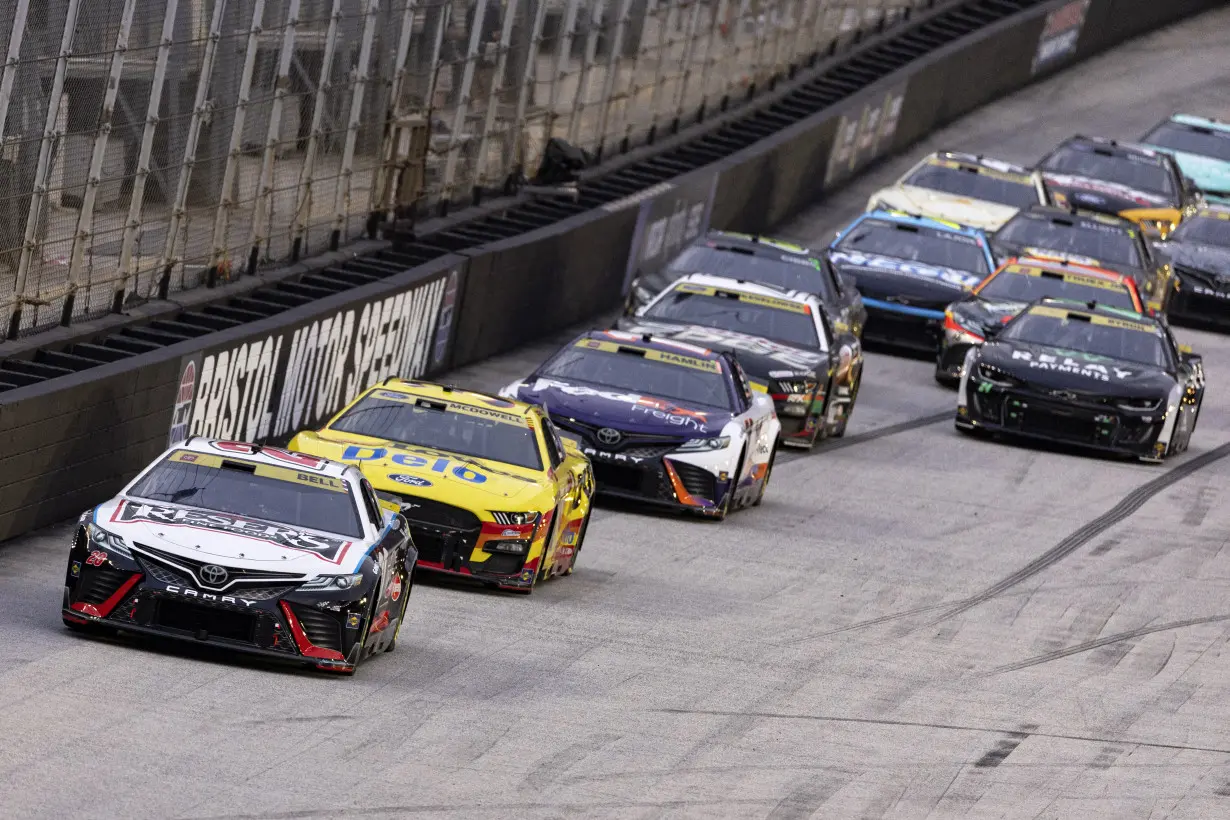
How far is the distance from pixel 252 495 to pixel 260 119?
921cm

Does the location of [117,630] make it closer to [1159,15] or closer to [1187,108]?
[1187,108]

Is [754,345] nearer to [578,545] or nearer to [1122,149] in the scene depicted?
[578,545]

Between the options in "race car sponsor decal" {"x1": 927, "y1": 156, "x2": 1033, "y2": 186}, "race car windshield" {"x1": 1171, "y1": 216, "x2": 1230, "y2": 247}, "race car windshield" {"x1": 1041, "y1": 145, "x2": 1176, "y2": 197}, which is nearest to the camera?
"race car windshield" {"x1": 1171, "y1": 216, "x2": 1230, "y2": 247}

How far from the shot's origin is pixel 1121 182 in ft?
122

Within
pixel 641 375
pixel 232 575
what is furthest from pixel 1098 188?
pixel 232 575

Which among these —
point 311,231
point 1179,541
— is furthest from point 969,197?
point 1179,541

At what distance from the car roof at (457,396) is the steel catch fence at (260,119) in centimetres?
276

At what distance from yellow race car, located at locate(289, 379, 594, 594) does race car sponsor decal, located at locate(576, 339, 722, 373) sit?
2951mm

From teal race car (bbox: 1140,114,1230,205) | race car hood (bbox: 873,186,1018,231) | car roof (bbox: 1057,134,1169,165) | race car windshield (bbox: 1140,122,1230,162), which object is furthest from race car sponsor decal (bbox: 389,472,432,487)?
race car windshield (bbox: 1140,122,1230,162)

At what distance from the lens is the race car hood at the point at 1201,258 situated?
33219 mm

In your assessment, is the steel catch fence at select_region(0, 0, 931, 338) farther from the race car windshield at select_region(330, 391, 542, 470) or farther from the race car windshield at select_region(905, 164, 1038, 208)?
the race car windshield at select_region(905, 164, 1038, 208)

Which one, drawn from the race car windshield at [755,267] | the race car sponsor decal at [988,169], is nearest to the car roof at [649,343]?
the race car windshield at [755,267]

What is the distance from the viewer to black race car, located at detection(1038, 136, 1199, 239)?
36.2 meters

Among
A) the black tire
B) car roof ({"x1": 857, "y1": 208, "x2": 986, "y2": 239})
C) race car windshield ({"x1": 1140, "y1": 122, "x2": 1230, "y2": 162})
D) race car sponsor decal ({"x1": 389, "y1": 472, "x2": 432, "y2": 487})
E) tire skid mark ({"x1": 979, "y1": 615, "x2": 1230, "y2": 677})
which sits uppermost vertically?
race car windshield ({"x1": 1140, "y1": 122, "x2": 1230, "y2": 162})
